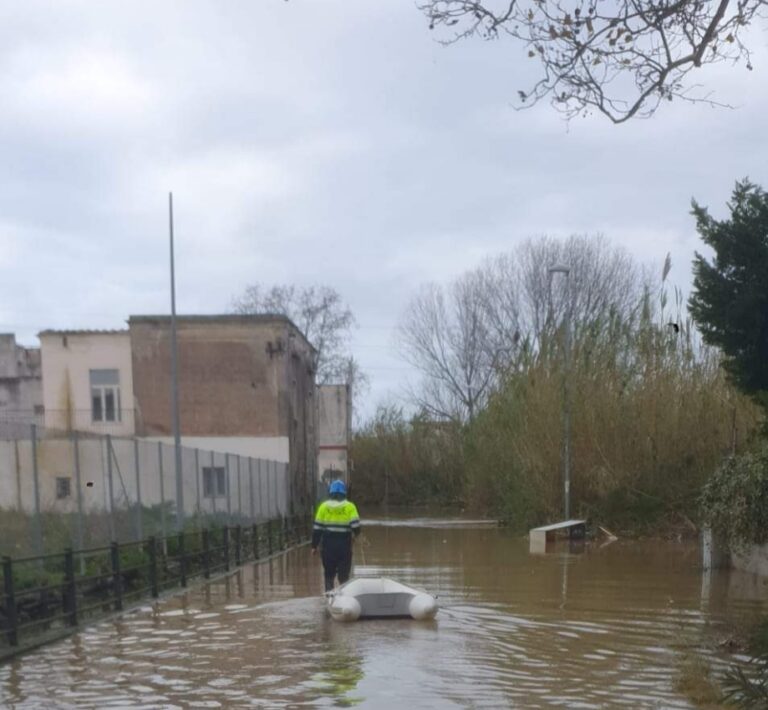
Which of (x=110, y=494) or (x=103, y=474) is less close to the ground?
(x=103, y=474)

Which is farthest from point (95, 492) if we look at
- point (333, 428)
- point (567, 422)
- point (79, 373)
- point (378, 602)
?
point (333, 428)

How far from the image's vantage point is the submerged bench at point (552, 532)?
28281 millimetres

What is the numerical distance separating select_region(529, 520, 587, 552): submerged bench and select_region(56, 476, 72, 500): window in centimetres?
1326

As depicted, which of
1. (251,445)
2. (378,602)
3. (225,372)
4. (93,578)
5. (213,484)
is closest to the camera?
(378,602)

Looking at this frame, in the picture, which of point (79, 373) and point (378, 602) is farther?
point (79, 373)

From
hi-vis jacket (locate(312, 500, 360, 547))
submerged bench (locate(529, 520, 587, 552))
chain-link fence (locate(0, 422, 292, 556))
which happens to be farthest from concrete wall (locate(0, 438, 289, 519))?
submerged bench (locate(529, 520, 587, 552))

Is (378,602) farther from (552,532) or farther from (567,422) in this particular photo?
(567,422)

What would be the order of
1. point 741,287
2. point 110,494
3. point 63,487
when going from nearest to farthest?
point 741,287
point 63,487
point 110,494

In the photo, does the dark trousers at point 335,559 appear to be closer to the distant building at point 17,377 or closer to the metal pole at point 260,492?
the metal pole at point 260,492

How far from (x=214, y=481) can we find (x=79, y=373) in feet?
72.3

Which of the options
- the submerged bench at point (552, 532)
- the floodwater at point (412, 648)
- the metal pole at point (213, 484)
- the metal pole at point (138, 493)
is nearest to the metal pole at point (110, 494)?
the metal pole at point (138, 493)

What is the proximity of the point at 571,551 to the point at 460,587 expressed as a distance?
8.43 metres

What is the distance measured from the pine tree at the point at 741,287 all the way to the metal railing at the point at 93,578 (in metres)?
7.47

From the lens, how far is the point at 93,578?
48.8ft
